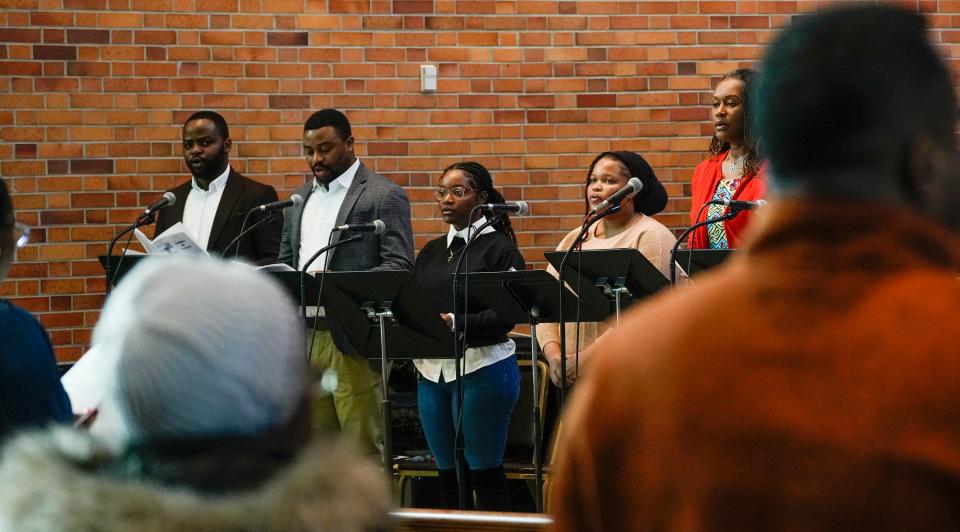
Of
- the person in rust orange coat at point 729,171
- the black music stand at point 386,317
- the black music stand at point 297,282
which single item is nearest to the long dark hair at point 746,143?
the person in rust orange coat at point 729,171

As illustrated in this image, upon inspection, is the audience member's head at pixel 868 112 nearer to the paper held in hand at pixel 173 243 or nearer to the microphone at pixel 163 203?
the paper held in hand at pixel 173 243

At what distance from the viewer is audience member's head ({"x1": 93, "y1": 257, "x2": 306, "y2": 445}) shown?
3.81 ft

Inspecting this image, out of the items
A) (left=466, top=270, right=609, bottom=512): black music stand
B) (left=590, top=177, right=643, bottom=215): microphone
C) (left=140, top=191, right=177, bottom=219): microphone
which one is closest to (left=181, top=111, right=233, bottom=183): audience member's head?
(left=140, top=191, right=177, bottom=219): microphone

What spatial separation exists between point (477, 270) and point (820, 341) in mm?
4007

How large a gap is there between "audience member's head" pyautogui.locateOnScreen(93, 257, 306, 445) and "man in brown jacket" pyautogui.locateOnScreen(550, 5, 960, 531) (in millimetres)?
296

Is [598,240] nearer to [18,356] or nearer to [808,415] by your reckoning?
[18,356]

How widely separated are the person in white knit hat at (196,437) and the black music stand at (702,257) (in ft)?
10.1

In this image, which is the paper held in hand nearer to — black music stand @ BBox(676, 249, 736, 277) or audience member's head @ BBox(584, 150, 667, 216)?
audience member's head @ BBox(584, 150, 667, 216)

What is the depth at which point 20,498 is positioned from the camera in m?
1.20

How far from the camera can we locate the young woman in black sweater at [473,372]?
4980 mm

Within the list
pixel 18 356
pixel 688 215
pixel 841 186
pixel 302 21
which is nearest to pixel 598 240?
pixel 688 215

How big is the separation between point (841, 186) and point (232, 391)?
1.93 ft

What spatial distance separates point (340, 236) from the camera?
5.16 m

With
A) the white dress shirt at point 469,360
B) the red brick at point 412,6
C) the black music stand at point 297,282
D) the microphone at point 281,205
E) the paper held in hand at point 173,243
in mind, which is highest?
the red brick at point 412,6
